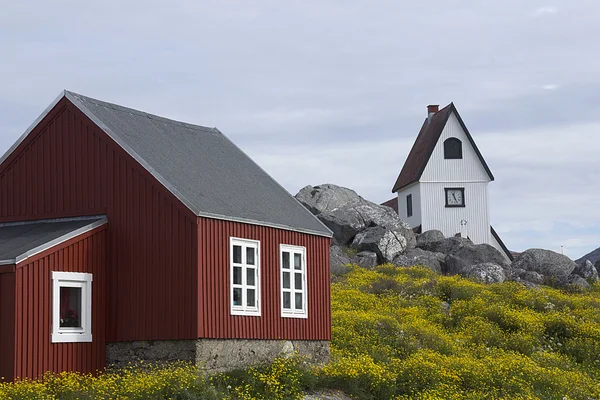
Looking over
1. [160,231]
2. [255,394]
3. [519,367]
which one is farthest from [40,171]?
[519,367]

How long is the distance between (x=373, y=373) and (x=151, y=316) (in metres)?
5.98

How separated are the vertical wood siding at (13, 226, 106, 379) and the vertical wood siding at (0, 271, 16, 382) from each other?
0.32ft

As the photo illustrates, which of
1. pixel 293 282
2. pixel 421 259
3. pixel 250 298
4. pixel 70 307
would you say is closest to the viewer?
pixel 70 307

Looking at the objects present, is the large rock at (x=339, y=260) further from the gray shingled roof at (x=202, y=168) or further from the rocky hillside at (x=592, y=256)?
the rocky hillside at (x=592, y=256)

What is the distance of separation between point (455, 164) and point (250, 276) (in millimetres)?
34459

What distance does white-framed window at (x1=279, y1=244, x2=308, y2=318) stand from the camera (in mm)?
25750

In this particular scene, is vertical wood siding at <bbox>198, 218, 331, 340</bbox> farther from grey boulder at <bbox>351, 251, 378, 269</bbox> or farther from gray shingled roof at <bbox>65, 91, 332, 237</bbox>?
grey boulder at <bbox>351, 251, 378, 269</bbox>

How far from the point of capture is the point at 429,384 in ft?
79.5

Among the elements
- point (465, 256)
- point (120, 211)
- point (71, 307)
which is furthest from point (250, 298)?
point (465, 256)

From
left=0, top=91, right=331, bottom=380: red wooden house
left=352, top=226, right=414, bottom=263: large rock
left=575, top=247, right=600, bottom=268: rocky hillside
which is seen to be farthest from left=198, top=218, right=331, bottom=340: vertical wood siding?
left=575, top=247, right=600, bottom=268: rocky hillside

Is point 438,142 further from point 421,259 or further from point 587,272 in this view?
point 587,272

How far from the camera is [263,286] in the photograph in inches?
973

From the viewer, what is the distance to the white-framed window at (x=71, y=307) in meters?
21.9

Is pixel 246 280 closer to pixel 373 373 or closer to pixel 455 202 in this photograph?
pixel 373 373
